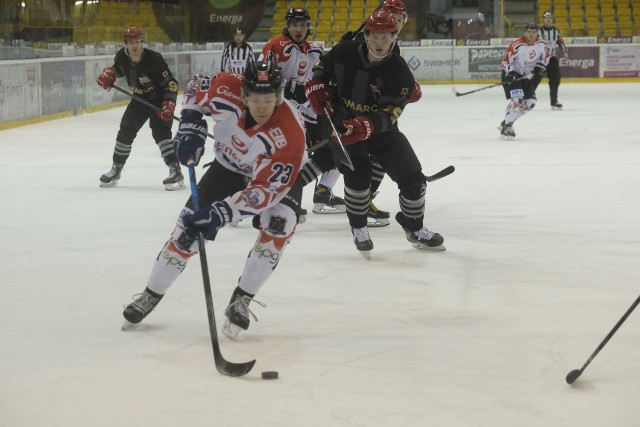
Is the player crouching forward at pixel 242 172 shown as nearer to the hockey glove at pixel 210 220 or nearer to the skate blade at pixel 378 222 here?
the hockey glove at pixel 210 220

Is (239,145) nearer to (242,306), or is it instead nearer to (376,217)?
(242,306)

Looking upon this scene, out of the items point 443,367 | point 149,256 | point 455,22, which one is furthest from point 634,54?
point 443,367

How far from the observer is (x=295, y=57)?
5.41 metres

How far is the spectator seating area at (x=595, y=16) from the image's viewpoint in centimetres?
1767

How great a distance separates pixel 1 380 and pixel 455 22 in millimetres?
15346

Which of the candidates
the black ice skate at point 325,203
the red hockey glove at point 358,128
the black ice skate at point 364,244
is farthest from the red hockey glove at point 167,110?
the red hockey glove at point 358,128

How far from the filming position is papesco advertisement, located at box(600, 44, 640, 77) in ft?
55.6

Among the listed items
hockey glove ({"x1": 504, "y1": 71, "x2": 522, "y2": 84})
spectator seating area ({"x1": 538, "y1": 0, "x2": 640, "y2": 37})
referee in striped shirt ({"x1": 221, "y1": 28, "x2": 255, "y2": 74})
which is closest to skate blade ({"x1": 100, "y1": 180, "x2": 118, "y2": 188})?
hockey glove ({"x1": 504, "y1": 71, "x2": 522, "y2": 84})

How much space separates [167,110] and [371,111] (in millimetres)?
2259

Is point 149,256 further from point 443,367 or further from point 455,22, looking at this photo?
point 455,22

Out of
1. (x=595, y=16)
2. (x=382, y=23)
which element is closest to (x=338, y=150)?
(x=382, y=23)

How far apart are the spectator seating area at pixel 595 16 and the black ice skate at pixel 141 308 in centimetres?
1543

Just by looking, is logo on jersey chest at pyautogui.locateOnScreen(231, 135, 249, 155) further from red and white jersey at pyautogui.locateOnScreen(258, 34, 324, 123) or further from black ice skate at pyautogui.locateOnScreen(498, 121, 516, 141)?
black ice skate at pyautogui.locateOnScreen(498, 121, 516, 141)

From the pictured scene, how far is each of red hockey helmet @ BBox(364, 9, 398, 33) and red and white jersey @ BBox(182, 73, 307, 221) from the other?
96 centimetres
